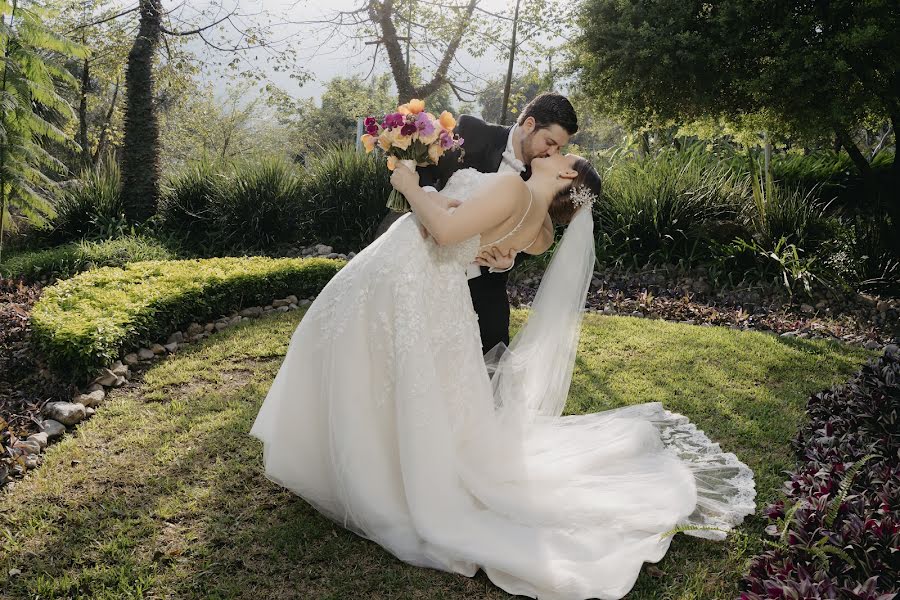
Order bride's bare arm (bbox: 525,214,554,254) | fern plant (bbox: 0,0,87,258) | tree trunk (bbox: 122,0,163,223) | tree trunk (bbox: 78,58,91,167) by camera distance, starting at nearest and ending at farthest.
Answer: bride's bare arm (bbox: 525,214,554,254)
fern plant (bbox: 0,0,87,258)
tree trunk (bbox: 122,0,163,223)
tree trunk (bbox: 78,58,91,167)

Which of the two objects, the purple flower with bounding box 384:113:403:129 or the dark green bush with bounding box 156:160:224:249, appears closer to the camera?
the purple flower with bounding box 384:113:403:129

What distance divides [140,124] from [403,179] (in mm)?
9177

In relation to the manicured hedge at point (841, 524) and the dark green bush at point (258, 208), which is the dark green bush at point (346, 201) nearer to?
the dark green bush at point (258, 208)

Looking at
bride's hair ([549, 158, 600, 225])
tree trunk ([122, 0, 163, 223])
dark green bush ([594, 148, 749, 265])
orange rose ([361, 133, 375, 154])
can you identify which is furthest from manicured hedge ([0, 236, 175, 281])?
dark green bush ([594, 148, 749, 265])

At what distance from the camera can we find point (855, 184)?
34.8 ft

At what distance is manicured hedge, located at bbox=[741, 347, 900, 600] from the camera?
2211 millimetres

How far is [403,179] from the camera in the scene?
2.87 metres

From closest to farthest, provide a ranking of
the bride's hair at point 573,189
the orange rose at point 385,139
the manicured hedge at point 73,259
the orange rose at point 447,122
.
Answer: the orange rose at point 385,139
the orange rose at point 447,122
the bride's hair at point 573,189
the manicured hedge at point 73,259

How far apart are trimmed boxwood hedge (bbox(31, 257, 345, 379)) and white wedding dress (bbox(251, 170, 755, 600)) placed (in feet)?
7.74

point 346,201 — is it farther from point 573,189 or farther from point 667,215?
point 573,189

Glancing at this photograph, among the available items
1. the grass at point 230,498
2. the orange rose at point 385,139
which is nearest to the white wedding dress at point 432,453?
the grass at point 230,498

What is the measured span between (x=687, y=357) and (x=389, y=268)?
12.4ft

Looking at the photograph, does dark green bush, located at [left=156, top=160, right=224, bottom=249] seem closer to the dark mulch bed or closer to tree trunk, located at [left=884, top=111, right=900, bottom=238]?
the dark mulch bed

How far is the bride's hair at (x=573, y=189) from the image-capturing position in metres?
3.26
